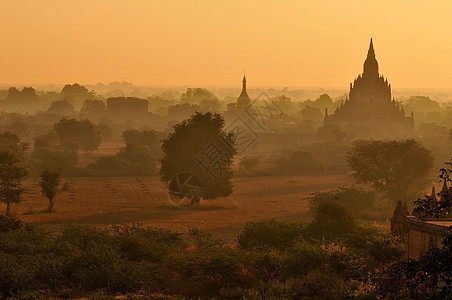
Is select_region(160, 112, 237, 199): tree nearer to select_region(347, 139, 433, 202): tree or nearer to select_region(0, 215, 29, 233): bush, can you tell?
select_region(347, 139, 433, 202): tree

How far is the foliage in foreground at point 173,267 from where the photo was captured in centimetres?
1900

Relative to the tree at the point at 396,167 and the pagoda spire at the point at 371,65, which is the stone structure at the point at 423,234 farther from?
the pagoda spire at the point at 371,65

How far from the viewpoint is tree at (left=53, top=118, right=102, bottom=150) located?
86.9 metres

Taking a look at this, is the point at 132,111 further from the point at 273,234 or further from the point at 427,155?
the point at 273,234

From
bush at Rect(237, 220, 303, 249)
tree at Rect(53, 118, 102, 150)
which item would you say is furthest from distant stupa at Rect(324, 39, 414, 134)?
bush at Rect(237, 220, 303, 249)

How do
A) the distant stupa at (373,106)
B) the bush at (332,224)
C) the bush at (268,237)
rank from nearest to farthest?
the bush at (268,237) < the bush at (332,224) < the distant stupa at (373,106)

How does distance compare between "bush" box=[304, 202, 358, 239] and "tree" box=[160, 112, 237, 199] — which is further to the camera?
"tree" box=[160, 112, 237, 199]

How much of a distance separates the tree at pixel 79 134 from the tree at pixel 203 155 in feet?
148

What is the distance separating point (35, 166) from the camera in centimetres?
6066

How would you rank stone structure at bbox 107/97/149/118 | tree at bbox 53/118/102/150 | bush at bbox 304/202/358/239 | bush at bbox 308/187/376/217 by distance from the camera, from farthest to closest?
stone structure at bbox 107/97/149/118
tree at bbox 53/118/102/150
bush at bbox 308/187/376/217
bush at bbox 304/202/358/239

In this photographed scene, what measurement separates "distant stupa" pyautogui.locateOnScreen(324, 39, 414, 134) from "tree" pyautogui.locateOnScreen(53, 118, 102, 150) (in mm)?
41426

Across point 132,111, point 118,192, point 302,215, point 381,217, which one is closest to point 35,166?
point 118,192

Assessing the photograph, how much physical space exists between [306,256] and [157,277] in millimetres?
5905

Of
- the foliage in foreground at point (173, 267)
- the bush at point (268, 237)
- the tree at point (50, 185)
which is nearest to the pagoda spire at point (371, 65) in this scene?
the tree at point (50, 185)
